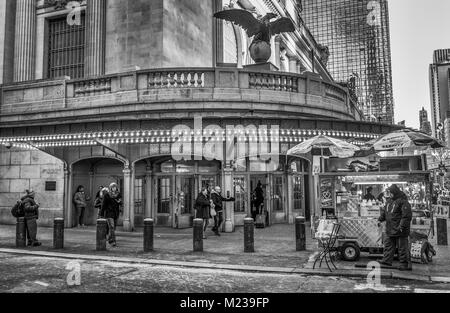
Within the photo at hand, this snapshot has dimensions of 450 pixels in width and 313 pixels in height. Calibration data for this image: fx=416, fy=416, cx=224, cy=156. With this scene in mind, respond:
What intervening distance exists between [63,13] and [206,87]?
38.4ft

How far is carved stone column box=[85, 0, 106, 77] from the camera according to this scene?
2027 cm

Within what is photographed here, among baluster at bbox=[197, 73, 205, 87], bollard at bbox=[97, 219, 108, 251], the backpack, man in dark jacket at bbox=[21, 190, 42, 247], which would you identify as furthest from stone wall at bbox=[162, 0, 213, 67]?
bollard at bbox=[97, 219, 108, 251]

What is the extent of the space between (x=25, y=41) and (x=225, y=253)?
18225mm

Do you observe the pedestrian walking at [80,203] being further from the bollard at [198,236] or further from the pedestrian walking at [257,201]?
the bollard at [198,236]

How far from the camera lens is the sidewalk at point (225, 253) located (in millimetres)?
8781

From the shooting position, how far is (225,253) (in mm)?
10820

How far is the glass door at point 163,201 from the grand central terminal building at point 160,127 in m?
0.04

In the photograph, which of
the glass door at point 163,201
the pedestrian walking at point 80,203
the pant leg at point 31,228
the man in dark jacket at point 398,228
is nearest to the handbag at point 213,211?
the glass door at point 163,201

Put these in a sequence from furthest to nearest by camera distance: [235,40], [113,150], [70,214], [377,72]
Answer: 1. [377,72]
2. [235,40]
3. [70,214]
4. [113,150]

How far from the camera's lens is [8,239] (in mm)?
13367

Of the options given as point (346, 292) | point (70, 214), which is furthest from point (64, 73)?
point (346, 292)
